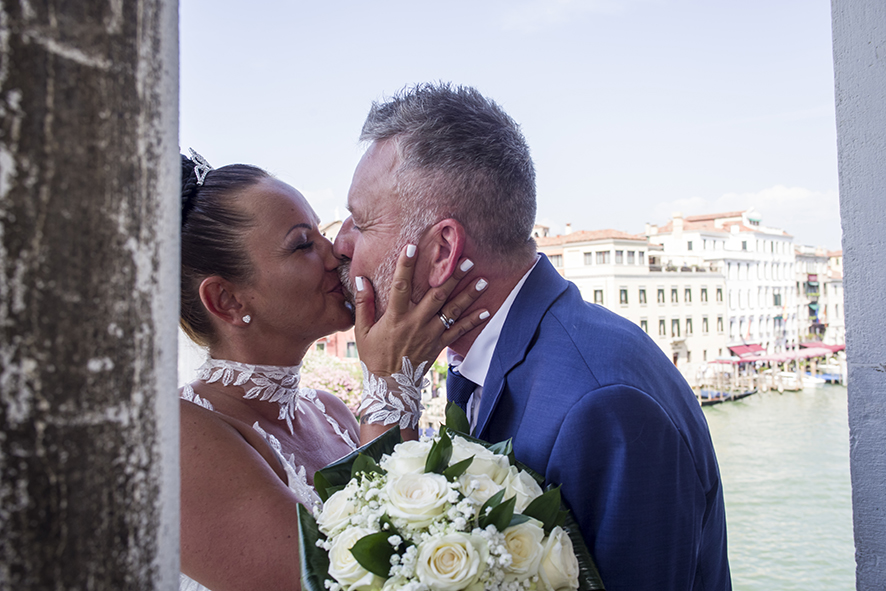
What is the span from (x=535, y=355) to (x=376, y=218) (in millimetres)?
706

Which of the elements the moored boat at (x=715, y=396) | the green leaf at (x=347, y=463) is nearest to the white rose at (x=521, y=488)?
the green leaf at (x=347, y=463)

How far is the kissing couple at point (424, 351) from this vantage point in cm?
150

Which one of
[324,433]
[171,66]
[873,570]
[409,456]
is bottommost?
[873,570]

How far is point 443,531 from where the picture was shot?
121cm

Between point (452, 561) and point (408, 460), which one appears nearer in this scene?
point (452, 561)

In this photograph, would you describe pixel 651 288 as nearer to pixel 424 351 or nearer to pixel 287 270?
pixel 287 270

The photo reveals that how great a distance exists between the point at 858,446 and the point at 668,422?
0.82m

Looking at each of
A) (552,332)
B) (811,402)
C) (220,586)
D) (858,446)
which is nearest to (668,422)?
(552,332)

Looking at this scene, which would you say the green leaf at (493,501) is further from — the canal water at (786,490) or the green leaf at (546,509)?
the canal water at (786,490)

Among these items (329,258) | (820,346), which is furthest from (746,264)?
(329,258)

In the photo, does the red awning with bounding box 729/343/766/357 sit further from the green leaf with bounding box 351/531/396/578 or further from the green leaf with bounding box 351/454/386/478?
the green leaf with bounding box 351/531/396/578

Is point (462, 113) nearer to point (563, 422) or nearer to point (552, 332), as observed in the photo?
point (552, 332)

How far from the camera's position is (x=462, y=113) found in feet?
6.48

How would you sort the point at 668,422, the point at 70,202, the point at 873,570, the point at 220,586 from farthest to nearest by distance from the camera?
the point at 873,570
the point at 220,586
the point at 668,422
the point at 70,202
